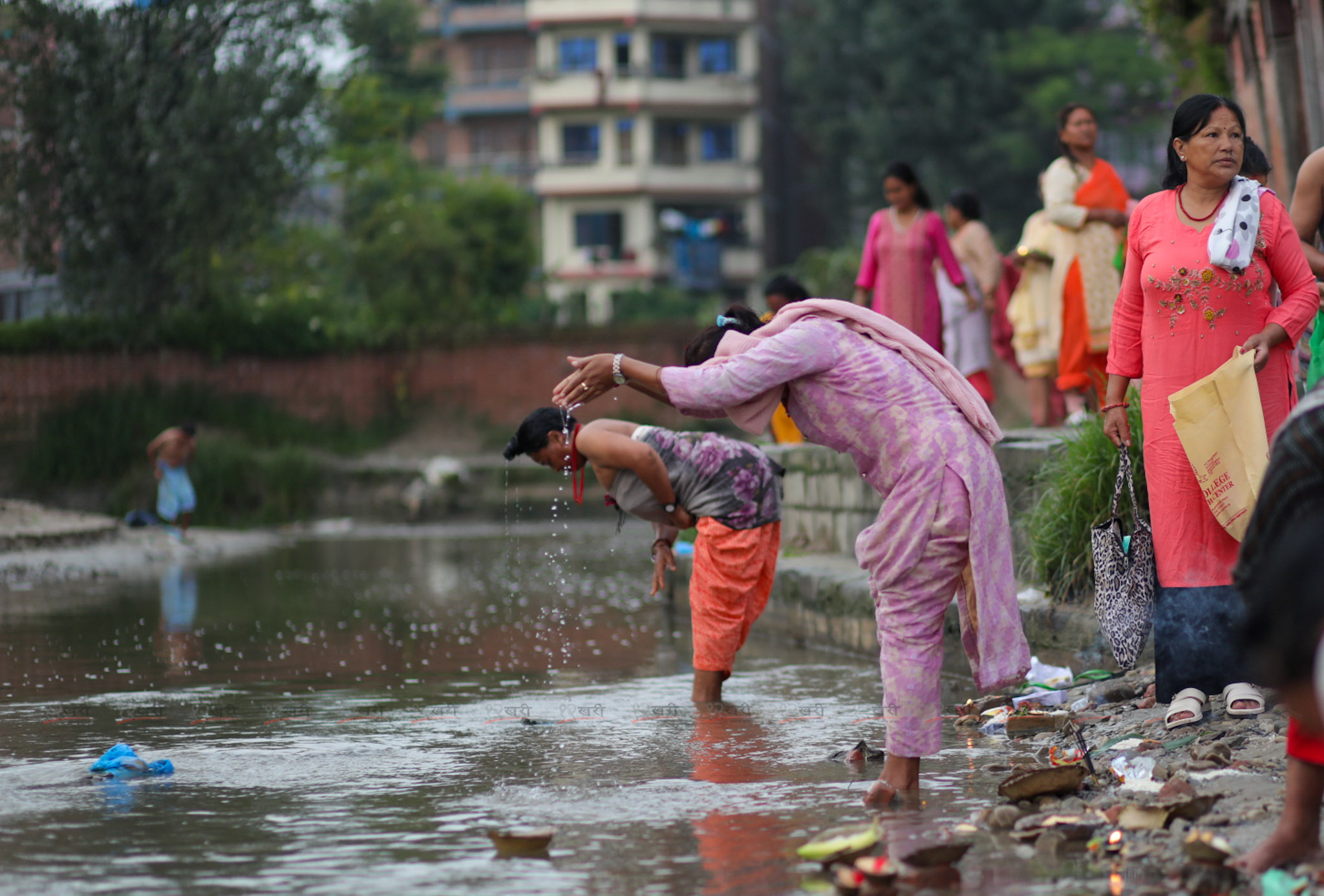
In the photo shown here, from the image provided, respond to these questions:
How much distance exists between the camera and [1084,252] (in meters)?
9.78

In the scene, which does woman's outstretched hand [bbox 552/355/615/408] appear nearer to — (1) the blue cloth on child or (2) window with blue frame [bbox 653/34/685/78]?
(1) the blue cloth on child

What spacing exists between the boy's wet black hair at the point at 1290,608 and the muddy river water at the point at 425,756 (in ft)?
3.16

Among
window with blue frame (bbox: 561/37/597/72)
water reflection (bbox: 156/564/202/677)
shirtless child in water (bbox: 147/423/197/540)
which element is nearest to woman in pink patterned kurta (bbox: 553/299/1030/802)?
water reflection (bbox: 156/564/202/677)

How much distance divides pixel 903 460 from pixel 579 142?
4688 cm

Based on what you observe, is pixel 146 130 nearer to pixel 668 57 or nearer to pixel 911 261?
pixel 911 261

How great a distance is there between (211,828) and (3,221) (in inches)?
850

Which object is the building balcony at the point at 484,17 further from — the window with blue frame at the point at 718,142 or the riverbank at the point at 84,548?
the riverbank at the point at 84,548

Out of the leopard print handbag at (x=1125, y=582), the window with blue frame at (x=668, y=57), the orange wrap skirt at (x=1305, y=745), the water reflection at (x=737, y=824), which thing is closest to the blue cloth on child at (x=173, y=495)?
the water reflection at (x=737, y=824)

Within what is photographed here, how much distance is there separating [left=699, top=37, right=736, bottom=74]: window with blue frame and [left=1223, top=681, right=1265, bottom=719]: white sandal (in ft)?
151

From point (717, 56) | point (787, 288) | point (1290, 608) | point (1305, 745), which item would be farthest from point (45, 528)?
point (717, 56)

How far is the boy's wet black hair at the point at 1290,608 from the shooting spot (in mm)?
2939

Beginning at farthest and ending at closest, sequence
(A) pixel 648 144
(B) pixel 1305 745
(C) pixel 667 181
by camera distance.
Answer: (A) pixel 648 144 < (C) pixel 667 181 < (B) pixel 1305 745

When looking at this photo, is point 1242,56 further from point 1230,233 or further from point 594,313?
point 594,313

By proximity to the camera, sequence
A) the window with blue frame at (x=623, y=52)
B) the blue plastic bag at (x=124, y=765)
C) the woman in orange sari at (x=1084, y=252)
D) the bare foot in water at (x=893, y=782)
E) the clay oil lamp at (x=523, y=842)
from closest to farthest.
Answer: the clay oil lamp at (x=523, y=842)
the bare foot in water at (x=893, y=782)
the blue plastic bag at (x=124, y=765)
the woman in orange sari at (x=1084, y=252)
the window with blue frame at (x=623, y=52)
